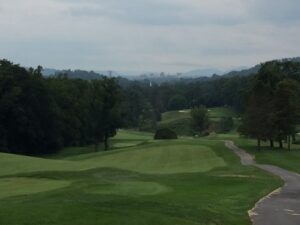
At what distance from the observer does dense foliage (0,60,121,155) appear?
285 ft

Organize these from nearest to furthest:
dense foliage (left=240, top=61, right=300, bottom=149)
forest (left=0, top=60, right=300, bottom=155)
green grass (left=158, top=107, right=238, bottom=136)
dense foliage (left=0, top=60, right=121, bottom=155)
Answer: dense foliage (left=240, top=61, right=300, bottom=149) < forest (left=0, top=60, right=300, bottom=155) < dense foliage (left=0, top=60, right=121, bottom=155) < green grass (left=158, top=107, right=238, bottom=136)

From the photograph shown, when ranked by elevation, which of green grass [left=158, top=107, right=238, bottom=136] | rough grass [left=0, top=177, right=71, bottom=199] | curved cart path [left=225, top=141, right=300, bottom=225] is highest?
green grass [left=158, top=107, right=238, bottom=136]

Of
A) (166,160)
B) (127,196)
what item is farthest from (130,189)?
(166,160)

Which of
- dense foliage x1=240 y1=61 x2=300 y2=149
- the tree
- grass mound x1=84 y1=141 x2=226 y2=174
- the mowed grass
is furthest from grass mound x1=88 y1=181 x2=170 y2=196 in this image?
the tree

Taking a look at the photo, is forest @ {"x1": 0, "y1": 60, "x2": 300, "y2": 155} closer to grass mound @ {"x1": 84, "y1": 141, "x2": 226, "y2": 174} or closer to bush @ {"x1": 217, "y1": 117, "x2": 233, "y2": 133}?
grass mound @ {"x1": 84, "y1": 141, "x2": 226, "y2": 174}

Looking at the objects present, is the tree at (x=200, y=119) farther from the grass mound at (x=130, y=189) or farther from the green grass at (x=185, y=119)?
the grass mound at (x=130, y=189)

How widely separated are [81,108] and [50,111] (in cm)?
950

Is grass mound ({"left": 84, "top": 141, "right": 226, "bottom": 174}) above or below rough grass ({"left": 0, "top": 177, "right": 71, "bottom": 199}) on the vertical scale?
below

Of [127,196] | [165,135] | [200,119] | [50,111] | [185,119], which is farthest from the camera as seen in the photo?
[185,119]

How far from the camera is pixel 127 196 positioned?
2309 cm

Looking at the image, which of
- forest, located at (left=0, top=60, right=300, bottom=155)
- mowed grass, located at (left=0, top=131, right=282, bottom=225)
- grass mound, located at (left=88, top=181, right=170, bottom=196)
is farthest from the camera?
forest, located at (left=0, top=60, right=300, bottom=155)

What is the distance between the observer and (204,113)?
142750 millimetres

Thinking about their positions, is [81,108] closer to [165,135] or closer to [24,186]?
[165,135]

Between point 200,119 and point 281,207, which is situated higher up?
point 200,119
